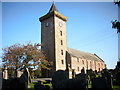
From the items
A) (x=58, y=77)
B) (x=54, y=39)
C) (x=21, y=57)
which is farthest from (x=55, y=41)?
(x=58, y=77)

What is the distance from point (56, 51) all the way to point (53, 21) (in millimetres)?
7740

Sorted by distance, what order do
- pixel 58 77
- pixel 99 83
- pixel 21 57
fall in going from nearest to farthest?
pixel 99 83
pixel 58 77
pixel 21 57

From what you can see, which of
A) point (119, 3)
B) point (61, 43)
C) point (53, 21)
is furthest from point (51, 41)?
point (119, 3)

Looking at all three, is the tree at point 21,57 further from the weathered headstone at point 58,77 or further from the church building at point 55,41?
the weathered headstone at point 58,77

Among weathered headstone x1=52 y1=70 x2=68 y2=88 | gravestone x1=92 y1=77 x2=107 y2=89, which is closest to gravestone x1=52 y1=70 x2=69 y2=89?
weathered headstone x1=52 y1=70 x2=68 y2=88

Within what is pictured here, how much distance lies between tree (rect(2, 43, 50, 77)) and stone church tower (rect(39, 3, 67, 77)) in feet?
12.2

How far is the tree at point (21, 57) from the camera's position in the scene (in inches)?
926

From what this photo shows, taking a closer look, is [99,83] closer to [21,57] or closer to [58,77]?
[58,77]

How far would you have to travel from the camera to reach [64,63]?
30984 mm

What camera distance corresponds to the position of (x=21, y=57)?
81.5 ft

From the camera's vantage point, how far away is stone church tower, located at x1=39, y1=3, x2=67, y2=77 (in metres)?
29.1

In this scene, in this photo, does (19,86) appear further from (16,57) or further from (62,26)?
(62,26)

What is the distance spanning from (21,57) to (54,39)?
9.02 meters

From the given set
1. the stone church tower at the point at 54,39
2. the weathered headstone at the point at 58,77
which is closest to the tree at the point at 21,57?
the stone church tower at the point at 54,39
